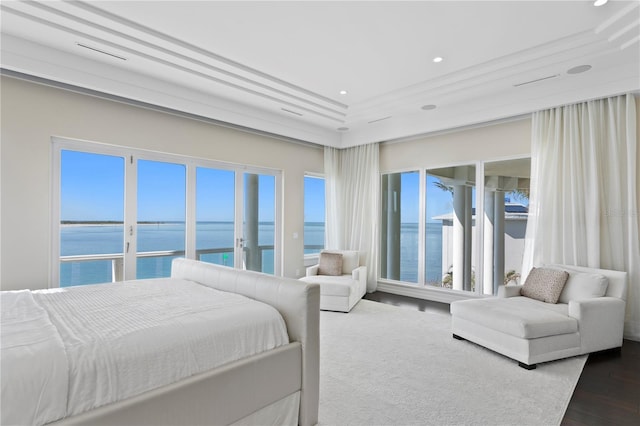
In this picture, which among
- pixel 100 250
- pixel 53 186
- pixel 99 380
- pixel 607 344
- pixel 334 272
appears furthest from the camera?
pixel 334 272

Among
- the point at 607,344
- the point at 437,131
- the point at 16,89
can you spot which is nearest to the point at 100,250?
the point at 16,89

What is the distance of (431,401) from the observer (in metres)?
2.37

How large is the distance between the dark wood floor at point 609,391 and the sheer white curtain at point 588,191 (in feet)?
2.67

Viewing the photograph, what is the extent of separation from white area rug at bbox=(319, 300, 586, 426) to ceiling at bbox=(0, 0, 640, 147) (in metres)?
3.04

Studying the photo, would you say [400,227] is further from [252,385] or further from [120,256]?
[252,385]

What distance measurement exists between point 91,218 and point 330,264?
332cm

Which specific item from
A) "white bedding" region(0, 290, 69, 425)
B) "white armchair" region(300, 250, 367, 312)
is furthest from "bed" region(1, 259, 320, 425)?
"white armchair" region(300, 250, 367, 312)

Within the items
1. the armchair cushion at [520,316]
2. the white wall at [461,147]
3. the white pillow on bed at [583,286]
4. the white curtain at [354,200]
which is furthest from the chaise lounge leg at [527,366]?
the white curtain at [354,200]

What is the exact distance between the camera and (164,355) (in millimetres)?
1590

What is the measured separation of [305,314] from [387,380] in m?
1.13

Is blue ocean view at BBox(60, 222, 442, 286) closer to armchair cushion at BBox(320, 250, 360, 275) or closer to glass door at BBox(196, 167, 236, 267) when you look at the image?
glass door at BBox(196, 167, 236, 267)

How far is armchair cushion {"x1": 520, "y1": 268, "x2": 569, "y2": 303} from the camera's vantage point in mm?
3557

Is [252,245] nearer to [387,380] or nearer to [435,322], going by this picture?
[435,322]

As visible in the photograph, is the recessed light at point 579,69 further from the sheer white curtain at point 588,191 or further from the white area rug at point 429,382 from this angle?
the white area rug at point 429,382
